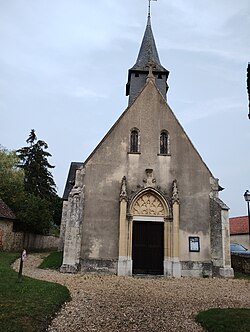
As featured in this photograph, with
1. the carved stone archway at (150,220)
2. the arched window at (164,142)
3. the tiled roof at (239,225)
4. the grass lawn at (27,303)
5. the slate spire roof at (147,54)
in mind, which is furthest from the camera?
the tiled roof at (239,225)

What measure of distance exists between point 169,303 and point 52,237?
96.3 feet

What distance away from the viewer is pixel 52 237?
3688 cm

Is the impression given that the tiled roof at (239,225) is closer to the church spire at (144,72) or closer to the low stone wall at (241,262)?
the low stone wall at (241,262)

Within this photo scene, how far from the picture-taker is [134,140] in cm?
1856

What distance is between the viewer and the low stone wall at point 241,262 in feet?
59.3

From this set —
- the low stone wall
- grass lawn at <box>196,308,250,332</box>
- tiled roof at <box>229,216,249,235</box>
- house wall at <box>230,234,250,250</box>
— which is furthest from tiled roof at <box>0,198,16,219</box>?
tiled roof at <box>229,216,249,235</box>

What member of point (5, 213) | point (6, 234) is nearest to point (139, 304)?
point (5, 213)

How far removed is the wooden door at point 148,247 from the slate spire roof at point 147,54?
47.8 ft

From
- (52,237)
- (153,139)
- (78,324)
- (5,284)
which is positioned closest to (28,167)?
(52,237)

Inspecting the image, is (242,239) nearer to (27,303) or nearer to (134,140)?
(134,140)

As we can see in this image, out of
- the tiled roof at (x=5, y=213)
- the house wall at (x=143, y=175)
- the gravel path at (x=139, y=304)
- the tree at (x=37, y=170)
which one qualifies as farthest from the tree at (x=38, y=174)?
the gravel path at (x=139, y=304)

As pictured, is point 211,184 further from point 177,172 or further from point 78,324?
point 78,324

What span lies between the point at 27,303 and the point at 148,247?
10211mm

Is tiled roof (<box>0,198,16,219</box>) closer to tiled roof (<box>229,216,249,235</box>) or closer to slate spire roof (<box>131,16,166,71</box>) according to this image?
slate spire roof (<box>131,16,166,71</box>)
